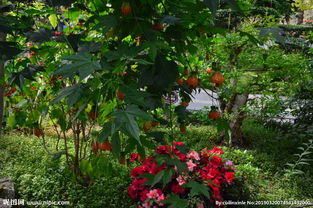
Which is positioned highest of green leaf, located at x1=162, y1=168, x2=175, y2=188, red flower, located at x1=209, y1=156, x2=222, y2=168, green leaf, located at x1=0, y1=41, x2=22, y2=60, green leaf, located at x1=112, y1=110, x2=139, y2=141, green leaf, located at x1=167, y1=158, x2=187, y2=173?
green leaf, located at x1=0, y1=41, x2=22, y2=60

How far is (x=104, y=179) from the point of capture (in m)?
2.21

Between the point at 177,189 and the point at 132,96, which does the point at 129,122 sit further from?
the point at 177,189

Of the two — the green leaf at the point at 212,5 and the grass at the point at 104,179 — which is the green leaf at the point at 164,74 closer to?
the green leaf at the point at 212,5

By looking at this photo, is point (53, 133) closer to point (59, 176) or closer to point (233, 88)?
point (59, 176)

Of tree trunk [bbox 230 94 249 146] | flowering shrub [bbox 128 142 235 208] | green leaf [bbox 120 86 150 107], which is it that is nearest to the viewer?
green leaf [bbox 120 86 150 107]

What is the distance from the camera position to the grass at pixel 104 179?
1954mm

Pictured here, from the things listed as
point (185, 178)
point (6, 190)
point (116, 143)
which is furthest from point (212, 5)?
point (6, 190)

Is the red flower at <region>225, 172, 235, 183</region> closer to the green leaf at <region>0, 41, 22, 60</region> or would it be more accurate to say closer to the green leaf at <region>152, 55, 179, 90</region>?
the green leaf at <region>152, 55, 179, 90</region>

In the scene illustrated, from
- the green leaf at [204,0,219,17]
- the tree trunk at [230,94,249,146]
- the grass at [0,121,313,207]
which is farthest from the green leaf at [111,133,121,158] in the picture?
the tree trunk at [230,94,249,146]

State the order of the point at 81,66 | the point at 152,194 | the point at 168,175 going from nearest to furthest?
the point at 81,66 → the point at 168,175 → the point at 152,194

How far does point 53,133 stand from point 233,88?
2364mm

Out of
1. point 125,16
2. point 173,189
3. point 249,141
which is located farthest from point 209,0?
A: point 249,141

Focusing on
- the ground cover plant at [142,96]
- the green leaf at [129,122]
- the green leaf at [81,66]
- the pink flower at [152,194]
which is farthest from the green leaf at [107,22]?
the pink flower at [152,194]

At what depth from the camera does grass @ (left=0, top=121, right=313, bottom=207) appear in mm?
1954
